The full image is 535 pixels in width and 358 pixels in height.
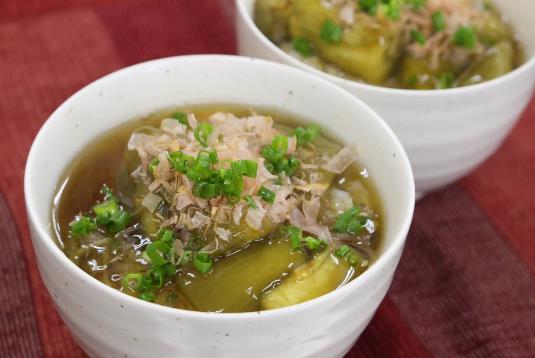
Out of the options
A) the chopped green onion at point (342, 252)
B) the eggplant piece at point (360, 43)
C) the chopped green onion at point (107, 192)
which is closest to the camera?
the chopped green onion at point (342, 252)

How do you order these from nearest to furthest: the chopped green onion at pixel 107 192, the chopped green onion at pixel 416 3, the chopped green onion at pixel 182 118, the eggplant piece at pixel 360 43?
the chopped green onion at pixel 107 192 → the chopped green onion at pixel 182 118 → the eggplant piece at pixel 360 43 → the chopped green onion at pixel 416 3

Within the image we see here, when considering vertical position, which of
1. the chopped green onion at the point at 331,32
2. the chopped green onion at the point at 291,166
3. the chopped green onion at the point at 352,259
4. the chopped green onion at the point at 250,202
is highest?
the chopped green onion at the point at 250,202

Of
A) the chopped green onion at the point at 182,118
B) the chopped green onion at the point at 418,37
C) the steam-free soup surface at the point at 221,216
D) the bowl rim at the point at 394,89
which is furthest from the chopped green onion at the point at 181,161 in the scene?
the chopped green onion at the point at 418,37

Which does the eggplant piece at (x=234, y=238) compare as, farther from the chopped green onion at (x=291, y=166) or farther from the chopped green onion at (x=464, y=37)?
the chopped green onion at (x=464, y=37)

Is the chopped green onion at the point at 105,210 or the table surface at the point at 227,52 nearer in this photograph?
the chopped green onion at the point at 105,210

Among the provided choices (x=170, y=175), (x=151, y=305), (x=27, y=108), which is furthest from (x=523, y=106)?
(x=27, y=108)

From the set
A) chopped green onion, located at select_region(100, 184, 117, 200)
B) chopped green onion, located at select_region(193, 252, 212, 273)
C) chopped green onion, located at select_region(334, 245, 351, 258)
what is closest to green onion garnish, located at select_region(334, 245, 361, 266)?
chopped green onion, located at select_region(334, 245, 351, 258)

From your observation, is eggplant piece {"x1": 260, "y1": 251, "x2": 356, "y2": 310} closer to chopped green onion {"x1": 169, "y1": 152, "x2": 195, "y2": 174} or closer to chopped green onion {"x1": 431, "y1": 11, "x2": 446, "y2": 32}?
chopped green onion {"x1": 169, "y1": 152, "x2": 195, "y2": 174}
